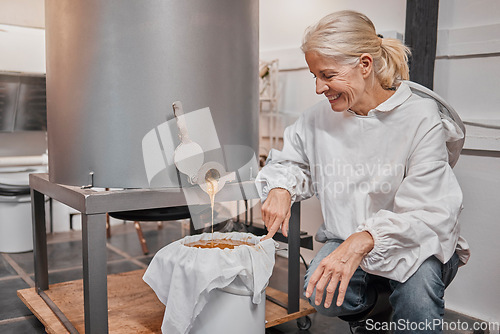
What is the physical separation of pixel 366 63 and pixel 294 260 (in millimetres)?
888

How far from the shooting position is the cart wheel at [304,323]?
2002mm

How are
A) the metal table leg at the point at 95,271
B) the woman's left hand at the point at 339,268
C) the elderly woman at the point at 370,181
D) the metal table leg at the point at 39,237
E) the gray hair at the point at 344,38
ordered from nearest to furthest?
the woman's left hand at the point at 339,268 < the elderly woman at the point at 370,181 < the gray hair at the point at 344,38 < the metal table leg at the point at 95,271 < the metal table leg at the point at 39,237

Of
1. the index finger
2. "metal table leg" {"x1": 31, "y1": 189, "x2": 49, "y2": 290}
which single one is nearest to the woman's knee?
the index finger

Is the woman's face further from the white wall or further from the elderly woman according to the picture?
the white wall

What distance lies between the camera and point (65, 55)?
1672 mm

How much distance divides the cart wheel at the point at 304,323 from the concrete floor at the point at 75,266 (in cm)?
2

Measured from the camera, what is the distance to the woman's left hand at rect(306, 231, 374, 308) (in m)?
1.12

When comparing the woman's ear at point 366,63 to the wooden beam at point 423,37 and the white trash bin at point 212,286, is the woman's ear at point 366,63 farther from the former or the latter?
the wooden beam at point 423,37

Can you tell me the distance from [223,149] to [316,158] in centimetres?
34

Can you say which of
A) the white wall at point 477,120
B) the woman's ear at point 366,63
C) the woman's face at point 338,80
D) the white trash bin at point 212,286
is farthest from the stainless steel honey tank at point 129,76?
the white wall at point 477,120

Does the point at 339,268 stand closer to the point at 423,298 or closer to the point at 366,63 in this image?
Answer: the point at 423,298

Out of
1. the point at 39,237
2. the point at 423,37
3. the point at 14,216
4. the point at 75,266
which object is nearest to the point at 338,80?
the point at 423,37

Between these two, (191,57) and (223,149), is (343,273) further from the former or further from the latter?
(191,57)

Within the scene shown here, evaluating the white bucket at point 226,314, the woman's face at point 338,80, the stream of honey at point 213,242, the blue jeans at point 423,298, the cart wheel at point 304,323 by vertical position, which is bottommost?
the cart wheel at point 304,323
